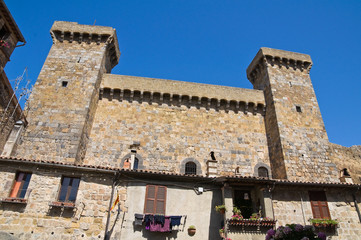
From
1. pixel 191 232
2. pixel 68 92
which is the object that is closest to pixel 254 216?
pixel 191 232

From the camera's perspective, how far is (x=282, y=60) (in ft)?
65.9

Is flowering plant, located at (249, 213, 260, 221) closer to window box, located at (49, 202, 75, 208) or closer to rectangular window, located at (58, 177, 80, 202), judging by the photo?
window box, located at (49, 202, 75, 208)

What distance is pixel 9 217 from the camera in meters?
9.59

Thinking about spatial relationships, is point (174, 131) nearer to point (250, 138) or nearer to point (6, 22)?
point (250, 138)

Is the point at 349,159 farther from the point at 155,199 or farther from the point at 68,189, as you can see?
the point at 68,189

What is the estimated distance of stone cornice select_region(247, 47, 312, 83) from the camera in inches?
784

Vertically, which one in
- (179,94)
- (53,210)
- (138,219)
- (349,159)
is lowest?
(138,219)

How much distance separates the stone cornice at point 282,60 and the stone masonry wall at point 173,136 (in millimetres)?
4680

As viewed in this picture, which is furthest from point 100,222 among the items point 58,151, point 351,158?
point 351,158

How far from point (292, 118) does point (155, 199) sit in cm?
1173

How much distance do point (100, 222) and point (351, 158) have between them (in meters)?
21.4

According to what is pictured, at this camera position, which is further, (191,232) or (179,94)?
(179,94)

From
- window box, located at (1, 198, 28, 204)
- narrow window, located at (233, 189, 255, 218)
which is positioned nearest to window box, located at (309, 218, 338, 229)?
narrow window, located at (233, 189, 255, 218)

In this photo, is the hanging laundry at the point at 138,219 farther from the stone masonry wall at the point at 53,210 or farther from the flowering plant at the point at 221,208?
the flowering plant at the point at 221,208
